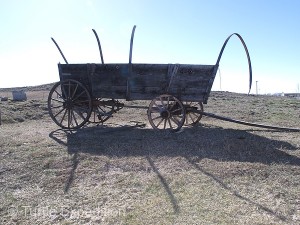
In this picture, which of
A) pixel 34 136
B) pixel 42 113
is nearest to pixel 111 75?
pixel 34 136

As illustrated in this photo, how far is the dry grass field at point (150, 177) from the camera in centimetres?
454

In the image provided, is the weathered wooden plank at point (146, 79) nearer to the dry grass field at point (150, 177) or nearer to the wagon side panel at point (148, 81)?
the wagon side panel at point (148, 81)

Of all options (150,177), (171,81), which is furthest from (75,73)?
A: (150,177)

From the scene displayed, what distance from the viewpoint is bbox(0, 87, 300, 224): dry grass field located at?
4539mm

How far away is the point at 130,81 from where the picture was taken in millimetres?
9484

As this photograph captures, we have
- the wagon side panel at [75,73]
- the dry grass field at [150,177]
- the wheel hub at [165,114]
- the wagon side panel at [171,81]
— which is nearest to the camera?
the dry grass field at [150,177]

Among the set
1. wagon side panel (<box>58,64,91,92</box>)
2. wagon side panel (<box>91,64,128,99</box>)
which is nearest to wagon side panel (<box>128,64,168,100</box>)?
wagon side panel (<box>91,64,128,99</box>)

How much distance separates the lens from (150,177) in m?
5.76

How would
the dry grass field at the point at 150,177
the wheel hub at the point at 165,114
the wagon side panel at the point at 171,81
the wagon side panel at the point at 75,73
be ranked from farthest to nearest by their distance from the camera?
the wagon side panel at the point at 75,73 → the wheel hub at the point at 165,114 → the wagon side panel at the point at 171,81 → the dry grass field at the point at 150,177

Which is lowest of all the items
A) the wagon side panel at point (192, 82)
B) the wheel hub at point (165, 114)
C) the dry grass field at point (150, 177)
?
the dry grass field at point (150, 177)

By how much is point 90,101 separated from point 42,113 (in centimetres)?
500

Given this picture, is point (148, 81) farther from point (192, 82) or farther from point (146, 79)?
point (192, 82)

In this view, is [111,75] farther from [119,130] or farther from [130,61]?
[119,130]

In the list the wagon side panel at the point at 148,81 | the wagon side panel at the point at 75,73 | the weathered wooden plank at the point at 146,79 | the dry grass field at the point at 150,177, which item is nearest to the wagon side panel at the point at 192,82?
the weathered wooden plank at the point at 146,79
